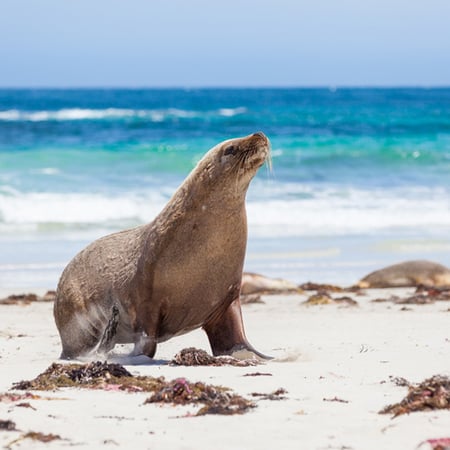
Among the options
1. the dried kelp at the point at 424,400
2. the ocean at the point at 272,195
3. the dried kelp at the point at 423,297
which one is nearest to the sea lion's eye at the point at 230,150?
the ocean at the point at 272,195

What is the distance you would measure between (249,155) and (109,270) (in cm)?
127

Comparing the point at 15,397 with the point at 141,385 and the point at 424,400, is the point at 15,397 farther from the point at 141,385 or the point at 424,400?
the point at 424,400

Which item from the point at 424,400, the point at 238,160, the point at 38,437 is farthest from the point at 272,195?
the point at 38,437

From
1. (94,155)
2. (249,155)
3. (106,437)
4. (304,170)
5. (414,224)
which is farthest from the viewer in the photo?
(94,155)

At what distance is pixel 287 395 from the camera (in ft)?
17.4

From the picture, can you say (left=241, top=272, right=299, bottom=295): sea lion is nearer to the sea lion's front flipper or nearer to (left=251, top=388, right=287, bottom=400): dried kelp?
the sea lion's front flipper

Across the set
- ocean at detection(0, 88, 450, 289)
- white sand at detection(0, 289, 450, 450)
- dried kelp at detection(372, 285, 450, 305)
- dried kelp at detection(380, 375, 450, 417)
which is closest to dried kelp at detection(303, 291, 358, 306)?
dried kelp at detection(372, 285, 450, 305)

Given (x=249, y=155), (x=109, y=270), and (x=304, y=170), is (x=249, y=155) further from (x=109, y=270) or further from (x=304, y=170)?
(x=304, y=170)

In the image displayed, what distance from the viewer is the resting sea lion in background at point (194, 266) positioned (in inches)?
269

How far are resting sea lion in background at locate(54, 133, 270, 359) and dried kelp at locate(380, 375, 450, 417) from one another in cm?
206

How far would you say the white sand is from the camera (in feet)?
14.4

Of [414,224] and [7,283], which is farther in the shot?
[414,224]

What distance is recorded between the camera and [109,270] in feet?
23.8

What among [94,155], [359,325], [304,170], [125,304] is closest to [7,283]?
[359,325]
